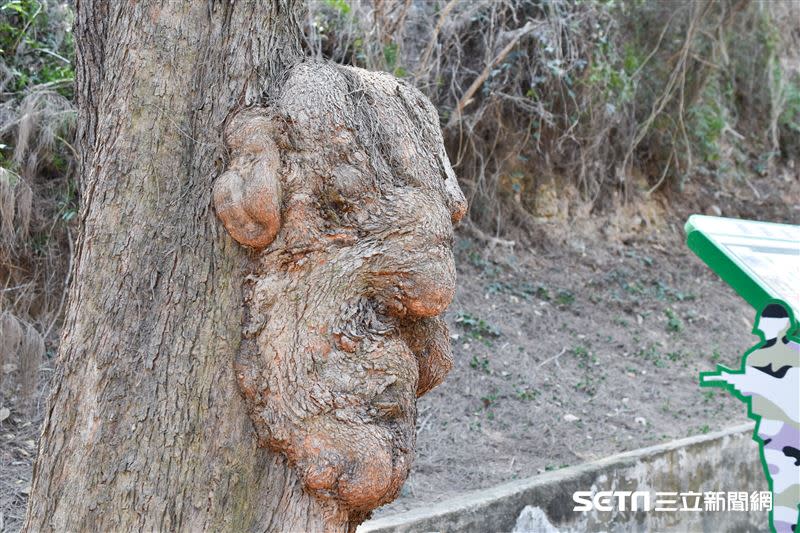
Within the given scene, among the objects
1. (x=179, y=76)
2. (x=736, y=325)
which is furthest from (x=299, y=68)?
(x=736, y=325)

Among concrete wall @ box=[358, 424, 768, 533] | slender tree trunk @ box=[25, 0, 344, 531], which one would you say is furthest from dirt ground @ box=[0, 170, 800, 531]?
slender tree trunk @ box=[25, 0, 344, 531]

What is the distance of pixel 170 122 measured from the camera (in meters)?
2.89

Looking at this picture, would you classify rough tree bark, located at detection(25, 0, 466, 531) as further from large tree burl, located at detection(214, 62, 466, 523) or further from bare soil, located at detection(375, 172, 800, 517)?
bare soil, located at detection(375, 172, 800, 517)

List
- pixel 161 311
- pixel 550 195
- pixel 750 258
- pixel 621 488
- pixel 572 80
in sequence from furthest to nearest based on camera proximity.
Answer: pixel 550 195 → pixel 572 80 → pixel 621 488 → pixel 750 258 → pixel 161 311

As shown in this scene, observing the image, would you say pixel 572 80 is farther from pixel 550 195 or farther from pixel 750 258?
pixel 750 258

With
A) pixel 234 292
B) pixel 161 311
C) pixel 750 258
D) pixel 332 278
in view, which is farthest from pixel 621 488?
pixel 161 311

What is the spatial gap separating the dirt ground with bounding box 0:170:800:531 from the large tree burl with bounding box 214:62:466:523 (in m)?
2.12

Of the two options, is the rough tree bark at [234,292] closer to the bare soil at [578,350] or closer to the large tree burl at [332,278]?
the large tree burl at [332,278]

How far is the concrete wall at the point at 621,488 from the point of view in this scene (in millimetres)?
4551

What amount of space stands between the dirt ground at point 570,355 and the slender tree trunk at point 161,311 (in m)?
1.72

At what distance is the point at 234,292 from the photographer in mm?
2811

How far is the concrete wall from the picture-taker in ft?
14.9

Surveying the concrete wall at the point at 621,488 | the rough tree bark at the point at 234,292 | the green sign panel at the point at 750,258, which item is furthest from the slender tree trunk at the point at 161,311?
the green sign panel at the point at 750,258

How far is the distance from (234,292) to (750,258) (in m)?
2.82
